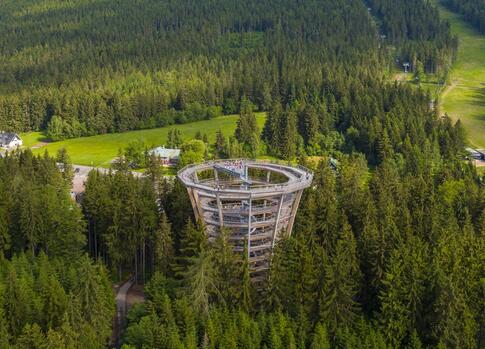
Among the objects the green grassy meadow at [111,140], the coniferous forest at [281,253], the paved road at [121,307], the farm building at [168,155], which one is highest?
the coniferous forest at [281,253]

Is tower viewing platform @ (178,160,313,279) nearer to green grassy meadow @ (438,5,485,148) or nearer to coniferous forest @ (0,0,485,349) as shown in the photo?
coniferous forest @ (0,0,485,349)

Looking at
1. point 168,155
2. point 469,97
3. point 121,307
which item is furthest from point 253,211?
point 469,97

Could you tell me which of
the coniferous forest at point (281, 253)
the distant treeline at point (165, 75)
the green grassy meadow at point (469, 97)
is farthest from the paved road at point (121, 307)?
the green grassy meadow at point (469, 97)

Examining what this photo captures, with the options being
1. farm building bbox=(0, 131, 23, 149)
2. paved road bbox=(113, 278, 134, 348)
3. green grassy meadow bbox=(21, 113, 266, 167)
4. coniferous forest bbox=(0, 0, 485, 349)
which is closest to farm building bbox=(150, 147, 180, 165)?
coniferous forest bbox=(0, 0, 485, 349)

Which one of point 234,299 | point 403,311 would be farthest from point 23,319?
point 403,311

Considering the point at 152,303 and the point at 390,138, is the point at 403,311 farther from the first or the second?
the point at 390,138

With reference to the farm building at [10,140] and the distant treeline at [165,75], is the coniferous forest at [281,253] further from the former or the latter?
the farm building at [10,140]

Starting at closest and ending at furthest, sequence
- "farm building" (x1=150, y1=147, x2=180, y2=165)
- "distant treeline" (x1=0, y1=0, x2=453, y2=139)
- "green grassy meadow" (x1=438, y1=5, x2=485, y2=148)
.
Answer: "farm building" (x1=150, y1=147, x2=180, y2=165), "green grassy meadow" (x1=438, y1=5, x2=485, y2=148), "distant treeline" (x1=0, y1=0, x2=453, y2=139)
